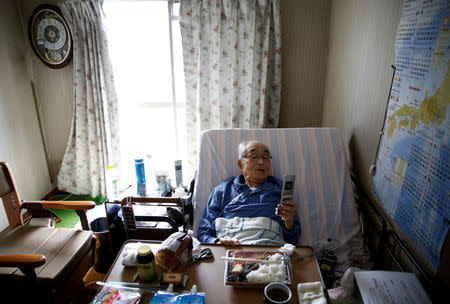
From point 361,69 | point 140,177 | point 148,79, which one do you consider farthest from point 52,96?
point 361,69

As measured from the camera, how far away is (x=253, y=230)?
1.44 metres

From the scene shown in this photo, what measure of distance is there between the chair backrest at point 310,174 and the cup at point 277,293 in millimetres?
806

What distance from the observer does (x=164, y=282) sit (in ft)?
3.30

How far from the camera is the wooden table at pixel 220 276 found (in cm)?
96

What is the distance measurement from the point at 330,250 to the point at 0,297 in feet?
6.63

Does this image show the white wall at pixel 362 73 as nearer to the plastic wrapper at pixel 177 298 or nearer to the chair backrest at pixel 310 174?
the chair backrest at pixel 310 174

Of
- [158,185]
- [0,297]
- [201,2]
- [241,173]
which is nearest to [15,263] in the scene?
[0,297]

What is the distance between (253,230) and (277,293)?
0.57 metres

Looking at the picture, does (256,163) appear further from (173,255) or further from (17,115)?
(17,115)

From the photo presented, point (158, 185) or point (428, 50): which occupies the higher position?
point (428, 50)

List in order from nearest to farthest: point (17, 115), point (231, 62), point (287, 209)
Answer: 1. point (287, 209)
2. point (231, 62)
3. point (17, 115)

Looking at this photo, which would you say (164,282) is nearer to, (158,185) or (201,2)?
(158,185)

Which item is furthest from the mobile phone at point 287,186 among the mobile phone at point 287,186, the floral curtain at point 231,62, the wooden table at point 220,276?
the floral curtain at point 231,62

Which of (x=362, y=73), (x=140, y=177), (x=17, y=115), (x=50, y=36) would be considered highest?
(x=50, y=36)
